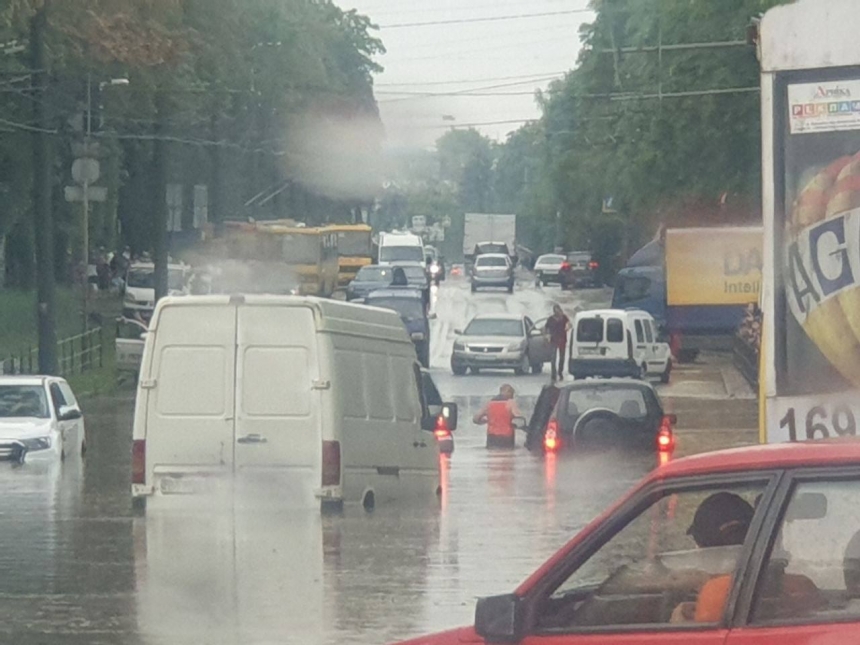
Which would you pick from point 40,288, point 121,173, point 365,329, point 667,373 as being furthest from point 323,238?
point 365,329

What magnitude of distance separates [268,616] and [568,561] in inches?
286

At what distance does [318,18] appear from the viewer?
118000 mm

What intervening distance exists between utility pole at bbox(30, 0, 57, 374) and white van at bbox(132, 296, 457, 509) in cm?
2511

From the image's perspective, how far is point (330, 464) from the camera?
59.1 ft

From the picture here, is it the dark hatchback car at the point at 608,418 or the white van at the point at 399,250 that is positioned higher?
the white van at the point at 399,250

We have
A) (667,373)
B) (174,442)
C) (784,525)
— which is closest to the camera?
(784,525)

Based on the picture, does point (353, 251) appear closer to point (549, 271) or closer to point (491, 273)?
point (491, 273)

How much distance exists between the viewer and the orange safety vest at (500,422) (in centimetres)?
3328

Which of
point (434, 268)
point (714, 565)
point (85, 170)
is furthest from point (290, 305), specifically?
point (434, 268)

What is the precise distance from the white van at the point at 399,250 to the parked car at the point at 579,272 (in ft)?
33.1

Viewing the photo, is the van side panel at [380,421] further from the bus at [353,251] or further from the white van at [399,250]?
the bus at [353,251]

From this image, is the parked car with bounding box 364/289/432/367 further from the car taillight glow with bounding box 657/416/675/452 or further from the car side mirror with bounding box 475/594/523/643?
the car side mirror with bounding box 475/594/523/643

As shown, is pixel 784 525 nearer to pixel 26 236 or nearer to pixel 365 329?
pixel 365 329

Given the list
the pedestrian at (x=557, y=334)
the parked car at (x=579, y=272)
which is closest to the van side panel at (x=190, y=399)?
the pedestrian at (x=557, y=334)
